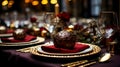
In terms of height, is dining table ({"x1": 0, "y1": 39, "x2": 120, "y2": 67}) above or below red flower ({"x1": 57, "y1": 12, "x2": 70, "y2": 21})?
below

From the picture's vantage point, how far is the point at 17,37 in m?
1.77

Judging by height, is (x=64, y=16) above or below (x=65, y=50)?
above

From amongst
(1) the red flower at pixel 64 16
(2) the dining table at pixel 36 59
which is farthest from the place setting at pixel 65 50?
(1) the red flower at pixel 64 16

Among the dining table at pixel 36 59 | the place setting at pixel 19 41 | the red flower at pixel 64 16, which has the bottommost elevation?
the dining table at pixel 36 59

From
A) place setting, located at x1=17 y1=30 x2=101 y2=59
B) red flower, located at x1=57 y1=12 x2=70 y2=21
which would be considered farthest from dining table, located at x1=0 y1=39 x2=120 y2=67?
red flower, located at x1=57 y1=12 x2=70 y2=21

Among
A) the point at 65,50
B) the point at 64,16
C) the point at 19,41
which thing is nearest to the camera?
the point at 65,50

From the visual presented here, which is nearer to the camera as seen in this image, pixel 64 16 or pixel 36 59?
pixel 36 59

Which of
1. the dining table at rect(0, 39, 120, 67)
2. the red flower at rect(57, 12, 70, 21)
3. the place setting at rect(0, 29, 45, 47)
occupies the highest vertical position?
the red flower at rect(57, 12, 70, 21)

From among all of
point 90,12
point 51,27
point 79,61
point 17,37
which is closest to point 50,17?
point 51,27

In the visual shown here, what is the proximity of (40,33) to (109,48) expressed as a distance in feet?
2.90

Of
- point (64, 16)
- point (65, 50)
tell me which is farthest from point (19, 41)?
point (65, 50)

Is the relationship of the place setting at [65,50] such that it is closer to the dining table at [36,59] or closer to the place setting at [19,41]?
the dining table at [36,59]

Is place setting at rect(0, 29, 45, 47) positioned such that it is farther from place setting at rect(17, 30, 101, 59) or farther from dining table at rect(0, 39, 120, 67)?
place setting at rect(17, 30, 101, 59)

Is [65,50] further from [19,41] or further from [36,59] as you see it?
[19,41]
